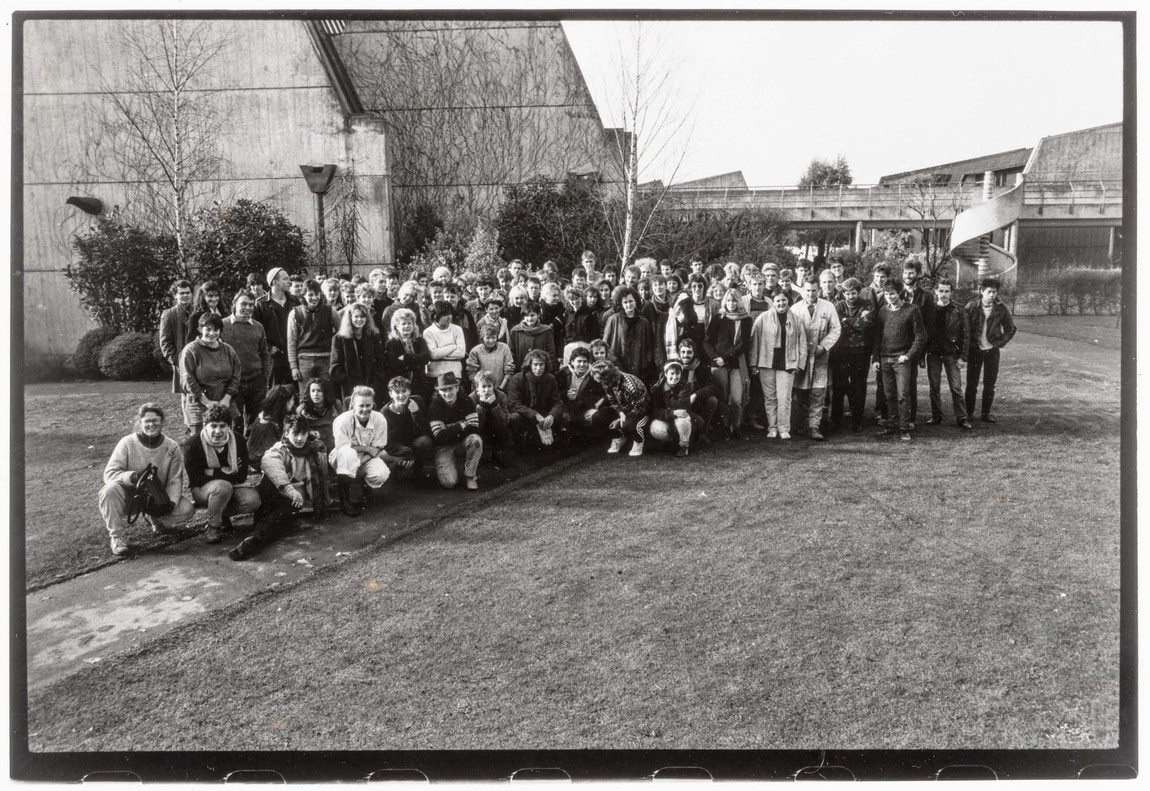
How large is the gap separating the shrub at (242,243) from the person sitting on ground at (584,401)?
318 cm

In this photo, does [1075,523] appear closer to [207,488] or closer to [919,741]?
[919,741]

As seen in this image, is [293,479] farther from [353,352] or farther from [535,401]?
[535,401]

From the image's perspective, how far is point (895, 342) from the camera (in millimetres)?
8047

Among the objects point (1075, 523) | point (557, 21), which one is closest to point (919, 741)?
point (1075, 523)

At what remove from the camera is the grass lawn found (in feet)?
11.8

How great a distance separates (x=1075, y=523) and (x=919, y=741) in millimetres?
2287

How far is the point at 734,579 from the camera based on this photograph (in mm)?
4746

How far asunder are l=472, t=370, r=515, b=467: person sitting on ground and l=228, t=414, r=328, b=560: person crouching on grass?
160cm

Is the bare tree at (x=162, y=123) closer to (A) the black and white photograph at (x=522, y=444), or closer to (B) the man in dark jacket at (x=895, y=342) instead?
(A) the black and white photograph at (x=522, y=444)

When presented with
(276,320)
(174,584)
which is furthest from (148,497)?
(276,320)

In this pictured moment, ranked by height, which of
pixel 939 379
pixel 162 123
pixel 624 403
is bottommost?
pixel 624 403

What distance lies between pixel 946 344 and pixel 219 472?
23.3 feet

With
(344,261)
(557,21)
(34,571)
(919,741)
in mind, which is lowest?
(919,741)

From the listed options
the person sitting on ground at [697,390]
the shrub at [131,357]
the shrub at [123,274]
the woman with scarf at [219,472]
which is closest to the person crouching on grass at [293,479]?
the woman with scarf at [219,472]
